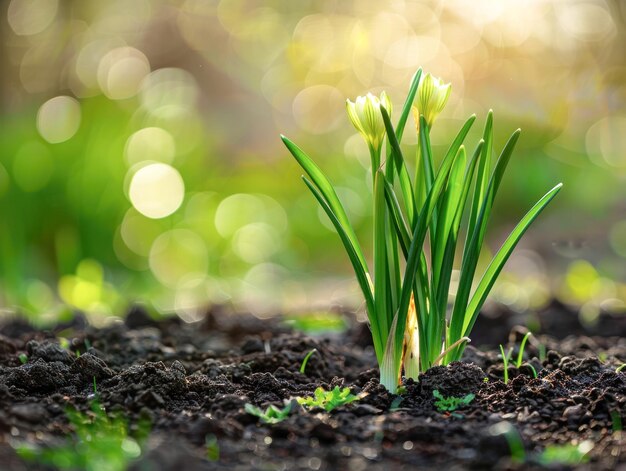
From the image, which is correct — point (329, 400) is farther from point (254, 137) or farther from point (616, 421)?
point (254, 137)

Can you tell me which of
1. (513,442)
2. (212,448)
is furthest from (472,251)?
(212,448)

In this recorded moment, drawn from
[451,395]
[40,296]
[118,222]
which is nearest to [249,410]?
[451,395]

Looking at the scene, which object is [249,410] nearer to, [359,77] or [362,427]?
[362,427]

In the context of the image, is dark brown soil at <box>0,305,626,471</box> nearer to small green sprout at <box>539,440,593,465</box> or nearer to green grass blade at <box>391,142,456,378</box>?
small green sprout at <box>539,440,593,465</box>

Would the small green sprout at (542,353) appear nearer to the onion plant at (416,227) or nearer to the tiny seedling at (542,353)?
the tiny seedling at (542,353)

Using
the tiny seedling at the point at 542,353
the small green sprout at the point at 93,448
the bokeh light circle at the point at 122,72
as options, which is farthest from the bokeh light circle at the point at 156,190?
the small green sprout at the point at 93,448

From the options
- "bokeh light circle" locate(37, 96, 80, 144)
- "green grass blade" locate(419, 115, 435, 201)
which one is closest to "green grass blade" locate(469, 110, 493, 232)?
"green grass blade" locate(419, 115, 435, 201)
